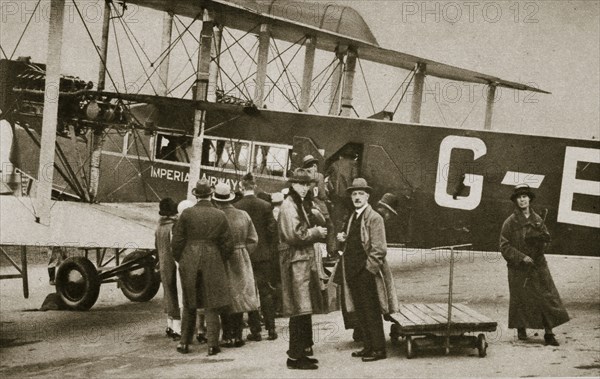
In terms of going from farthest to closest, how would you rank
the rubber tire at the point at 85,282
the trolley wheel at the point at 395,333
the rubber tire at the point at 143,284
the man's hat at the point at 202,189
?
the rubber tire at the point at 143,284, the rubber tire at the point at 85,282, the man's hat at the point at 202,189, the trolley wheel at the point at 395,333

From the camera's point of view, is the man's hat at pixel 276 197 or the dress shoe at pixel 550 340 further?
the man's hat at pixel 276 197

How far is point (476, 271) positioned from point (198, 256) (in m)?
2.41

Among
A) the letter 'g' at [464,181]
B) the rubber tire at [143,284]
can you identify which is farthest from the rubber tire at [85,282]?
the letter 'g' at [464,181]

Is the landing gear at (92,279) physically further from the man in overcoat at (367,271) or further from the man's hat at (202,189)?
the man in overcoat at (367,271)

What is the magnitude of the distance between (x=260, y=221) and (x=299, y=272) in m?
1.08

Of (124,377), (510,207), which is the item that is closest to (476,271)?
(510,207)

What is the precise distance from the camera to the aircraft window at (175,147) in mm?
5262

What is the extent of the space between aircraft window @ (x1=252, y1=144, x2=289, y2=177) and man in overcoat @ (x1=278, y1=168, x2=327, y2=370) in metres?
0.95

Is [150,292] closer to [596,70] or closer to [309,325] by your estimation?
[309,325]

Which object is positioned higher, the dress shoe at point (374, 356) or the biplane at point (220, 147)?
the biplane at point (220, 147)

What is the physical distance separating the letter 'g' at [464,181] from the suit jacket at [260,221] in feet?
4.57

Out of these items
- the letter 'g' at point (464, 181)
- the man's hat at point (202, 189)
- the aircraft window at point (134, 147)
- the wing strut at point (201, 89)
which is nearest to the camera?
the man's hat at point (202, 189)

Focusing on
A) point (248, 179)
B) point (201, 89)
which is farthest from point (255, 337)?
point (201, 89)

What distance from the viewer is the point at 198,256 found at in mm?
4453
